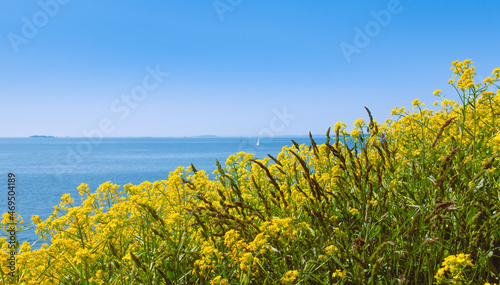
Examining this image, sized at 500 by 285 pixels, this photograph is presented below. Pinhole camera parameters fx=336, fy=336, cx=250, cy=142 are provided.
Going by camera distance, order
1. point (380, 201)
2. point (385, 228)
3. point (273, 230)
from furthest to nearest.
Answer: point (385, 228)
point (380, 201)
point (273, 230)

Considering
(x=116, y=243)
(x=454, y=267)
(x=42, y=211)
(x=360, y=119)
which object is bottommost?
(x=42, y=211)

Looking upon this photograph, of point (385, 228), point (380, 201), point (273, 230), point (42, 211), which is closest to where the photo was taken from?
point (273, 230)

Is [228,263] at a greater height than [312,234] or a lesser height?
lesser

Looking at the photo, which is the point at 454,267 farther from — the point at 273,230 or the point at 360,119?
the point at 360,119

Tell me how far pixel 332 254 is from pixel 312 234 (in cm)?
58

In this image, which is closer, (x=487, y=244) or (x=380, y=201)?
(x=487, y=244)

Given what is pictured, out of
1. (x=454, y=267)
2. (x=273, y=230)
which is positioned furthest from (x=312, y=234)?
(x=454, y=267)

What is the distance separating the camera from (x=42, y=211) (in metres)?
21.8

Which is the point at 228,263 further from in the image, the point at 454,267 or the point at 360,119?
the point at 360,119

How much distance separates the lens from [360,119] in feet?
13.6

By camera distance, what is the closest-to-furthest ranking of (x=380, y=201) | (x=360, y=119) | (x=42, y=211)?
1. (x=380, y=201)
2. (x=360, y=119)
3. (x=42, y=211)

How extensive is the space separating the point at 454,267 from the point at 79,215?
258 centimetres

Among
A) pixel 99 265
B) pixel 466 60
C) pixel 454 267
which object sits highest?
pixel 466 60

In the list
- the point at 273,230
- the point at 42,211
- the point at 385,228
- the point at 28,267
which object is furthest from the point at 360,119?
the point at 42,211
